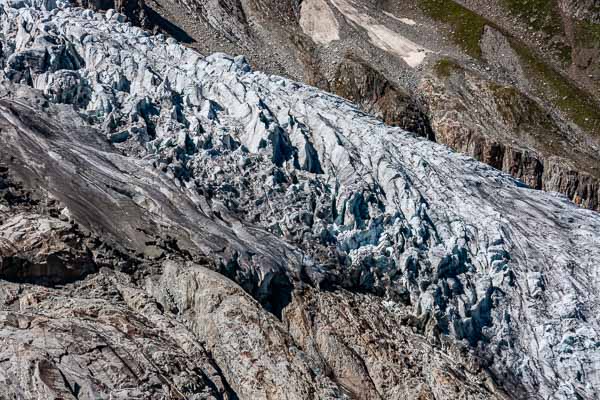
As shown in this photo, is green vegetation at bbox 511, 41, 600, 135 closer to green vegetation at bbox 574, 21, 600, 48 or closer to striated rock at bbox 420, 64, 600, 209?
striated rock at bbox 420, 64, 600, 209

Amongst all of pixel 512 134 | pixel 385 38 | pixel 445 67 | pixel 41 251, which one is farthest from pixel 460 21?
pixel 41 251

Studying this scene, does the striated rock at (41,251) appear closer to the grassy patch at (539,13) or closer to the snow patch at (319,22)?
the snow patch at (319,22)

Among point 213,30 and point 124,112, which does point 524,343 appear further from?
point 213,30

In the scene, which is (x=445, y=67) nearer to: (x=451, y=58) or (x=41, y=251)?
(x=451, y=58)

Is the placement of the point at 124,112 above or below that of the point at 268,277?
above

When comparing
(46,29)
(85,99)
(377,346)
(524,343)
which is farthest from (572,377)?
(46,29)

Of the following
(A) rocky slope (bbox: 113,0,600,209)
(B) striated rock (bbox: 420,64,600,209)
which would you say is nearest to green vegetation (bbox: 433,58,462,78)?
(B) striated rock (bbox: 420,64,600,209)
